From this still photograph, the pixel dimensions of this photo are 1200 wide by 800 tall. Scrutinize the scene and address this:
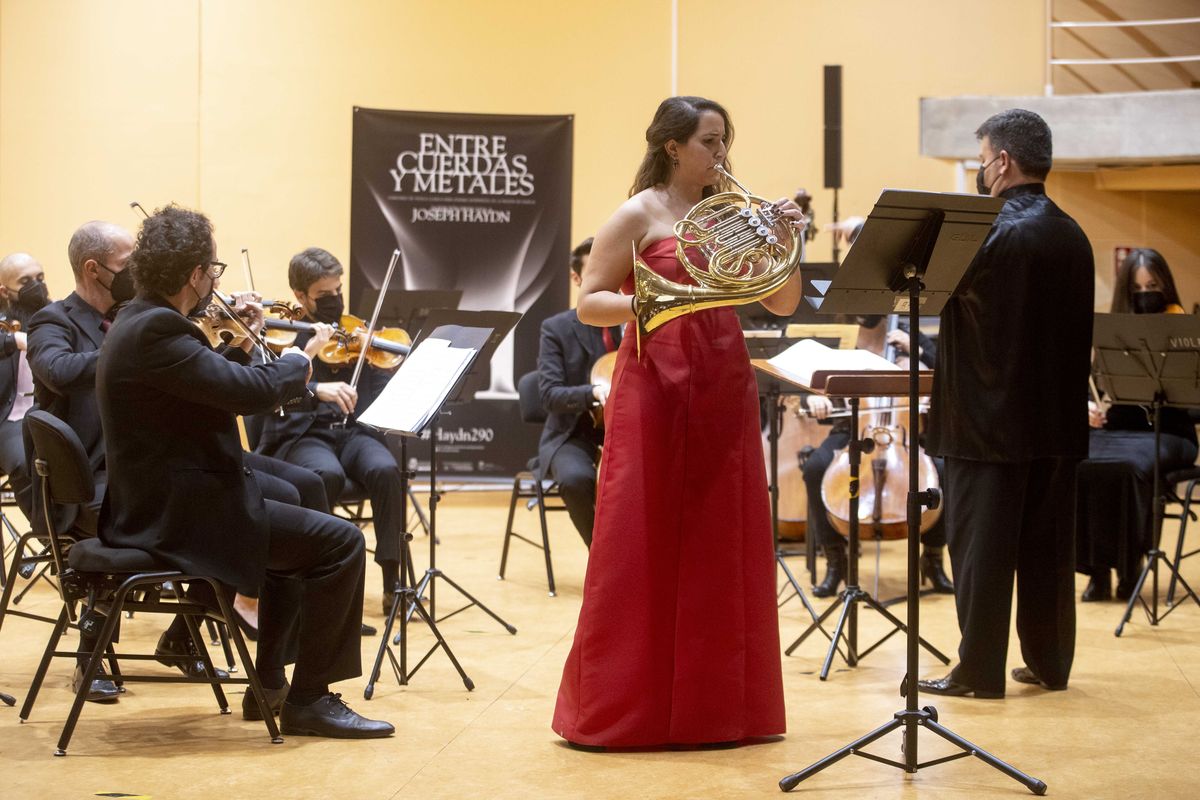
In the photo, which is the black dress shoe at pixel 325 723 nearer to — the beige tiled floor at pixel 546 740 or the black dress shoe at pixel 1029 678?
the beige tiled floor at pixel 546 740

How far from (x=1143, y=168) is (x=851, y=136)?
1.95 meters

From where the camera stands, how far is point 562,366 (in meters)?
5.86

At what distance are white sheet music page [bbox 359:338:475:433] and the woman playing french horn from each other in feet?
2.05

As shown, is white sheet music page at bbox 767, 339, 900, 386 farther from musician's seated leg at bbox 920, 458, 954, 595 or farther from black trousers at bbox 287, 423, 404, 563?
black trousers at bbox 287, 423, 404, 563

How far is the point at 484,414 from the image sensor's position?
28.8ft

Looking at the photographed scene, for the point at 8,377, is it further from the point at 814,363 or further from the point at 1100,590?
the point at 1100,590

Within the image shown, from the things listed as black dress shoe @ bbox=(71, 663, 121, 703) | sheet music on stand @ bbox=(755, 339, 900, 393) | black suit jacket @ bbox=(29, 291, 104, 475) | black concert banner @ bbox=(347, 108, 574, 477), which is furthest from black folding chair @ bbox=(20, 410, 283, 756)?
black concert banner @ bbox=(347, 108, 574, 477)

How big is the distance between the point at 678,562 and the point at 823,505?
224 cm

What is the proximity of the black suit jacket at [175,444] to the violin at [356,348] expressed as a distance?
2.05 metres

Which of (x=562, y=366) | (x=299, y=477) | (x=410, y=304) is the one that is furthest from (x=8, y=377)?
(x=562, y=366)

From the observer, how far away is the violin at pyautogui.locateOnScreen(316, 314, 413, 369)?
5.39 metres

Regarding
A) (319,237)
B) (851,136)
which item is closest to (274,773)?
(319,237)

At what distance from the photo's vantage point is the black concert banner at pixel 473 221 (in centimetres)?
879

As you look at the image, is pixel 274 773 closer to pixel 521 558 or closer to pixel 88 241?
pixel 88 241
